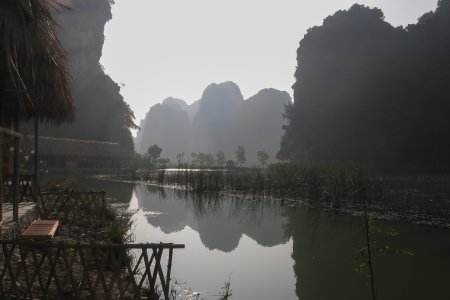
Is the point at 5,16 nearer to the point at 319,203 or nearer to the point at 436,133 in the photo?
the point at 319,203

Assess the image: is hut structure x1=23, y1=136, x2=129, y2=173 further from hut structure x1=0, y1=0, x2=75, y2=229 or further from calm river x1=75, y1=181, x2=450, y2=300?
hut structure x1=0, y1=0, x2=75, y2=229

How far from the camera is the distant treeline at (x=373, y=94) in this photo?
115 feet

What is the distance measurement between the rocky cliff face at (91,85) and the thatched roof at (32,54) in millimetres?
40774

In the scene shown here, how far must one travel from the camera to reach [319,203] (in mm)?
13805

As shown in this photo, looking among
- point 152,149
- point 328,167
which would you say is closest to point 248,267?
point 328,167

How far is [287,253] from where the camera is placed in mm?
8273

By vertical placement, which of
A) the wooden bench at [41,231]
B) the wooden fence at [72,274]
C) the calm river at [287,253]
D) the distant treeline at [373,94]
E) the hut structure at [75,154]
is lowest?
the calm river at [287,253]

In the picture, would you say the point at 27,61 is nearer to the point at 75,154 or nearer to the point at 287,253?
the point at 287,253

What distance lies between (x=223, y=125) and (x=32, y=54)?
12679 centimetres

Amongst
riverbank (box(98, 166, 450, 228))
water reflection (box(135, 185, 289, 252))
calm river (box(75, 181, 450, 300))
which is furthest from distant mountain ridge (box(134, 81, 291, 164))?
calm river (box(75, 181, 450, 300))

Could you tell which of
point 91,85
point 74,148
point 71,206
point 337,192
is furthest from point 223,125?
point 71,206

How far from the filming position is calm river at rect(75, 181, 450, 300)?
6012 millimetres

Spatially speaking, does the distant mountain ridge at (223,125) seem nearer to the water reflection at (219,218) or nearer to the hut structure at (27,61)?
the water reflection at (219,218)

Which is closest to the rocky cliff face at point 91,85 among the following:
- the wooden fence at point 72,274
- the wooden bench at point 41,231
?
the wooden bench at point 41,231
